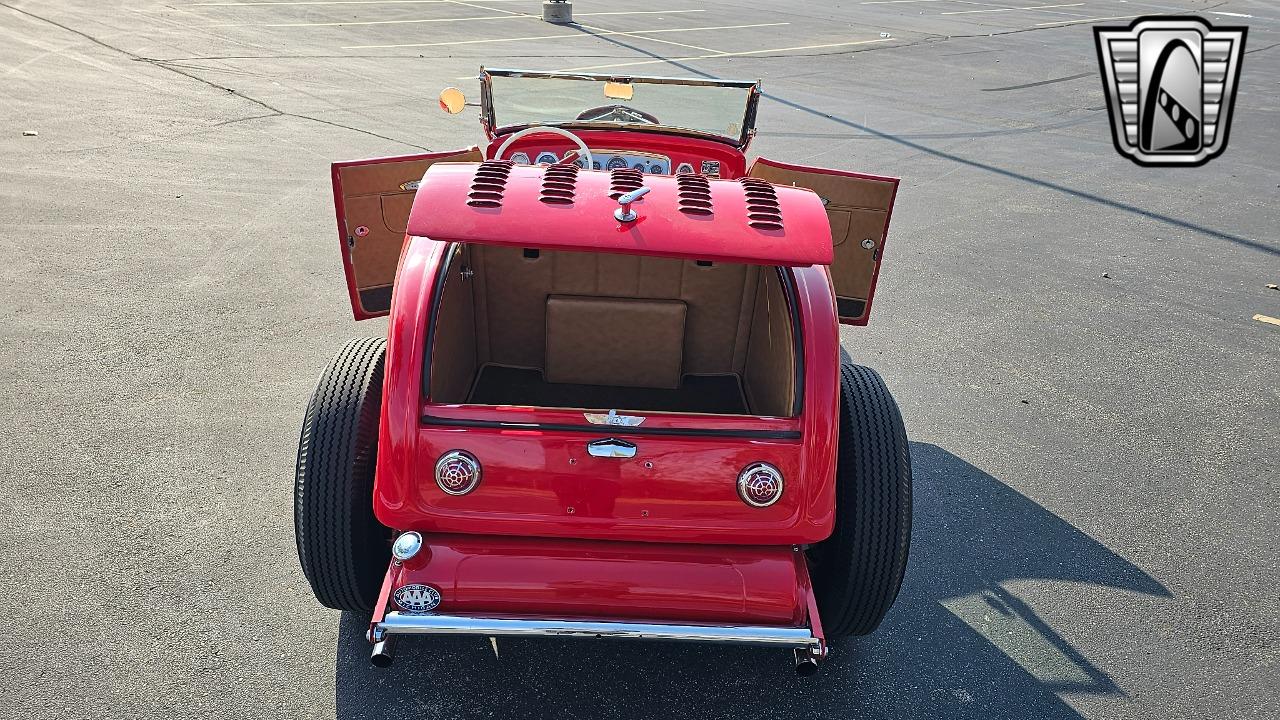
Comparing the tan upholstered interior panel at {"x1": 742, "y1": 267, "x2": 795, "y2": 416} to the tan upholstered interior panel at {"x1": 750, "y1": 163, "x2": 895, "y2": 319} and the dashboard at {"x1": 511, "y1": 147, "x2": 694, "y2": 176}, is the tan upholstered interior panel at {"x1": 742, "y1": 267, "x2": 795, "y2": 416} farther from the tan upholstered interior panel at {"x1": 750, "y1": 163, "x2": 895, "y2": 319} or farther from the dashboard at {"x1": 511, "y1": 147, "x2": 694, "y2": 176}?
the dashboard at {"x1": 511, "y1": 147, "x2": 694, "y2": 176}

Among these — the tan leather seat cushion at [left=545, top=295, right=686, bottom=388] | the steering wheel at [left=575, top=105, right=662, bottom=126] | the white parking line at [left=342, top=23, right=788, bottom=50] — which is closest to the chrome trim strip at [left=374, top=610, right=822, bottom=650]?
the tan leather seat cushion at [left=545, top=295, right=686, bottom=388]

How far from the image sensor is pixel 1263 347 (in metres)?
6.76

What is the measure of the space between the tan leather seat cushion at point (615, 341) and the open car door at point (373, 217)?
4.06 feet

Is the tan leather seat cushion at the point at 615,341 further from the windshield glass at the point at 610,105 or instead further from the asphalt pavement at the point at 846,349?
the windshield glass at the point at 610,105

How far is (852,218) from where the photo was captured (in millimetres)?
5402

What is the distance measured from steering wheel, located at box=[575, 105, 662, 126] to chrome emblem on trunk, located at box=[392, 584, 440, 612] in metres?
3.66

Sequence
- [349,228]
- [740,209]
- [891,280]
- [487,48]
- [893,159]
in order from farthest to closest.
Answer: [487,48] < [893,159] < [891,280] < [349,228] < [740,209]

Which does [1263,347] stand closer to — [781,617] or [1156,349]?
[1156,349]

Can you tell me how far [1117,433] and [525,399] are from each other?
344cm

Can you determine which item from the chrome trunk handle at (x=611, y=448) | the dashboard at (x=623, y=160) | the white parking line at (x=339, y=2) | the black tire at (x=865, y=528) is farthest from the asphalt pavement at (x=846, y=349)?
the white parking line at (x=339, y=2)

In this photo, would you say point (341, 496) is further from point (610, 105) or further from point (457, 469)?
point (610, 105)

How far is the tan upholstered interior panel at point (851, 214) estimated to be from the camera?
5293mm

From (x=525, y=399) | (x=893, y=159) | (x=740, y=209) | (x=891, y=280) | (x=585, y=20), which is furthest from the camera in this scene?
(x=585, y=20)

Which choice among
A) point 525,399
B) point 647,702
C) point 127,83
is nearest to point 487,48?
point 127,83
